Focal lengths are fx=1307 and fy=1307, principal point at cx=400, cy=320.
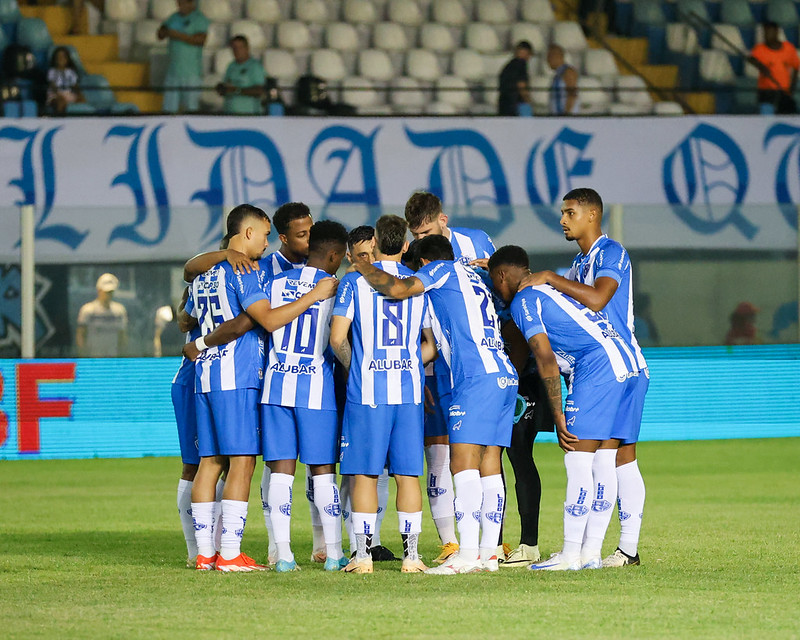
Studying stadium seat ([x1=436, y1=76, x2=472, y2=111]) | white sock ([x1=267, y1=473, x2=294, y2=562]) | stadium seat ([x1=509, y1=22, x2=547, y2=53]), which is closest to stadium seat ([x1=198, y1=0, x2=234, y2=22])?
stadium seat ([x1=436, y1=76, x2=472, y2=111])

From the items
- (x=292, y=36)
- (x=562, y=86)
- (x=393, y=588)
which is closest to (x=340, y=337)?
(x=393, y=588)

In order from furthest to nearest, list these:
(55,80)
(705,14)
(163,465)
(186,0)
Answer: (705,14) < (186,0) < (55,80) < (163,465)

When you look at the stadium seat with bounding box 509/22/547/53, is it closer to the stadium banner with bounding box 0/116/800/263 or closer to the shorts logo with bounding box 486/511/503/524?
the stadium banner with bounding box 0/116/800/263

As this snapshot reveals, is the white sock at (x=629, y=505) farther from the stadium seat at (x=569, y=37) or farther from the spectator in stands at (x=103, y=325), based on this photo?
the stadium seat at (x=569, y=37)

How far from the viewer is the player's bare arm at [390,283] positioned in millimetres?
6418

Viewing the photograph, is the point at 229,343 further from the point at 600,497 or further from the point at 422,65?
the point at 422,65

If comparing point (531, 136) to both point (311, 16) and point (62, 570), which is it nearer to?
point (311, 16)

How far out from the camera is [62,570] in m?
6.81

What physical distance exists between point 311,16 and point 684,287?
6576 mm

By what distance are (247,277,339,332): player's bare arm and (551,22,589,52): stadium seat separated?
13059mm

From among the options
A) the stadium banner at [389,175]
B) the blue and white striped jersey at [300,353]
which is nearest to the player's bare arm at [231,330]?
the blue and white striped jersey at [300,353]

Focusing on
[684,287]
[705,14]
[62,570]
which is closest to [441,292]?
[62,570]

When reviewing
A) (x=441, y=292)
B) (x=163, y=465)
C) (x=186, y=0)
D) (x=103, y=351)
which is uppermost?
(x=186, y=0)

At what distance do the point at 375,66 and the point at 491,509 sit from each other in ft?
40.1
